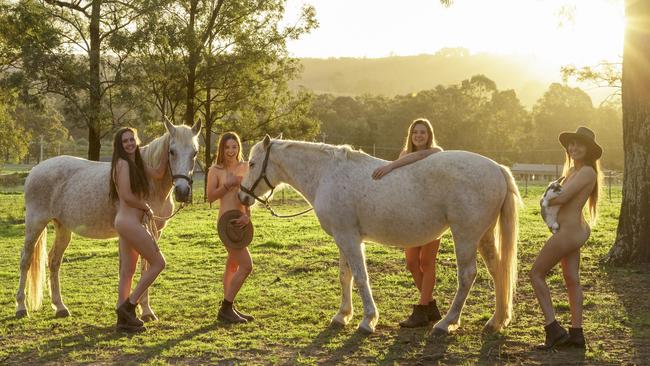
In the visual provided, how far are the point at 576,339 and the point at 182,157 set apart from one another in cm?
424

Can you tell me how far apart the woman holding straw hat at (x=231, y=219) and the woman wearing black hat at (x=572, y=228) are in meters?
3.11

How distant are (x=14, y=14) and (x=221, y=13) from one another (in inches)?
350

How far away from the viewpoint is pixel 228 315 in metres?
6.71

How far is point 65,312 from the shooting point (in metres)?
7.23

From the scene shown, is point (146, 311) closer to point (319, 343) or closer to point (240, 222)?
point (240, 222)

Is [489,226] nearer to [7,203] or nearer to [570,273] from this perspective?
[570,273]

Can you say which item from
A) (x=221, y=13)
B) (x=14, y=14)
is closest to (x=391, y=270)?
(x=14, y=14)

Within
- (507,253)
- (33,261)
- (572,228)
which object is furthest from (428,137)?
(33,261)

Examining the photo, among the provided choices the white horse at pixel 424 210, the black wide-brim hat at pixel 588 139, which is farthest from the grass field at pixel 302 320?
the black wide-brim hat at pixel 588 139

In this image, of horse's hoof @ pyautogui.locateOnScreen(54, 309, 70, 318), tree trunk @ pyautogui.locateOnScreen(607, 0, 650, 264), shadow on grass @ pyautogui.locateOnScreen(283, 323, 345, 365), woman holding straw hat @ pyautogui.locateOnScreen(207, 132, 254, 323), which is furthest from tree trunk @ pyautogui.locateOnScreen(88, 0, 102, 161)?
tree trunk @ pyautogui.locateOnScreen(607, 0, 650, 264)

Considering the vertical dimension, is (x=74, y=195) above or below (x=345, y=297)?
above

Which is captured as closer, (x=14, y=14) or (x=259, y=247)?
(x=259, y=247)

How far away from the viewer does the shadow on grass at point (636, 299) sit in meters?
5.47

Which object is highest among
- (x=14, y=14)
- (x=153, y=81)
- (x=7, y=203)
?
(x=14, y=14)
